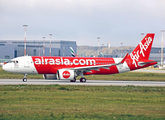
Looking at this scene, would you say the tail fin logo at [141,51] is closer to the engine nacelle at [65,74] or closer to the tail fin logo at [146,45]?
the tail fin logo at [146,45]

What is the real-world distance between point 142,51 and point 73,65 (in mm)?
11970

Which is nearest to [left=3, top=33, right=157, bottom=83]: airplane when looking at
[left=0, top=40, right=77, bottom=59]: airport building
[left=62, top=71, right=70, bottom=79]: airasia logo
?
[left=62, top=71, right=70, bottom=79]: airasia logo

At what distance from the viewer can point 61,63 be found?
42.1 metres

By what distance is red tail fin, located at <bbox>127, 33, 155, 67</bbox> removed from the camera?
45.6 metres

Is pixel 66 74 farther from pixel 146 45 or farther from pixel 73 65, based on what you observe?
pixel 146 45

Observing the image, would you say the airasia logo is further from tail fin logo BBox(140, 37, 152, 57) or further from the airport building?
the airport building

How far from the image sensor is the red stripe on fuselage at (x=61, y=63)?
1625 inches

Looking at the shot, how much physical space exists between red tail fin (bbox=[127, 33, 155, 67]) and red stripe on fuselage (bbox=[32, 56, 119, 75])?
3637mm

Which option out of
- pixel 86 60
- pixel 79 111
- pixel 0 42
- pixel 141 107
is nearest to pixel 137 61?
pixel 86 60

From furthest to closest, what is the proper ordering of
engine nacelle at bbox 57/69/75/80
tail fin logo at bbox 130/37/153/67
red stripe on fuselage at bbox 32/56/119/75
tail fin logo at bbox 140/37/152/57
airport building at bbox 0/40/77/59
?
airport building at bbox 0/40/77/59 → tail fin logo at bbox 140/37/152/57 → tail fin logo at bbox 130/37/153/67 → red stripe on fuselage at bbox 32/56/119/75 → engine nacelle at bbox 57/69/75/80

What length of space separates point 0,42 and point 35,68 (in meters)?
149

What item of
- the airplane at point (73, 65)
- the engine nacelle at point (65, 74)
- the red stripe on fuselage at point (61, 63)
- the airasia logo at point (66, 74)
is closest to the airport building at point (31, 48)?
the red stripe on fuselage at point (61, 63)

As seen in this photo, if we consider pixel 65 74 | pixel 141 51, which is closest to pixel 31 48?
pixel 141 51

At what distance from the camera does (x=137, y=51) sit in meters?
45.9
